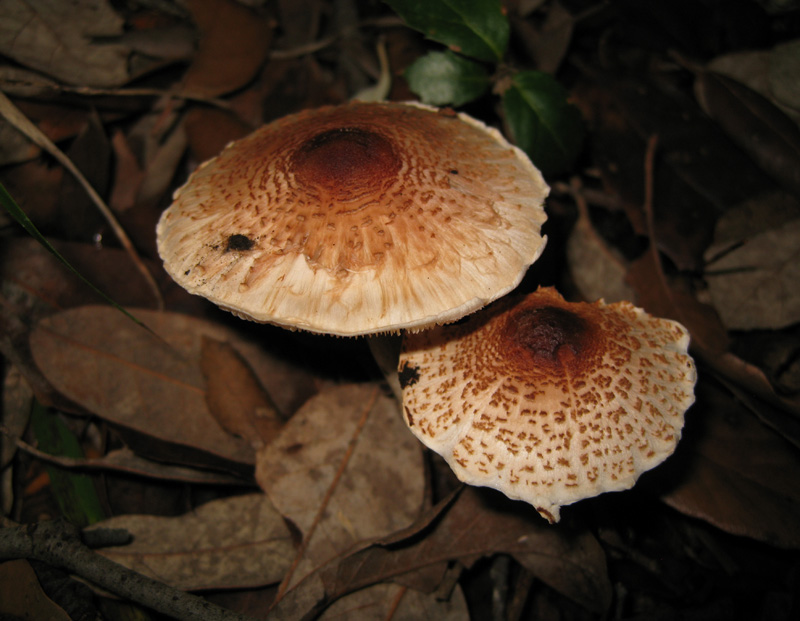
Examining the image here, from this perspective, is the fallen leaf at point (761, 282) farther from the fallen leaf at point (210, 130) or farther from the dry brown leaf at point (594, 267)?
the fallen leaf at point (210, 130)

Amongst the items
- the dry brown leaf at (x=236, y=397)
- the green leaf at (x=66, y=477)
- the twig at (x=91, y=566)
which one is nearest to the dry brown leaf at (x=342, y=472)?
the dry brown leaf at (x=236, y=397)

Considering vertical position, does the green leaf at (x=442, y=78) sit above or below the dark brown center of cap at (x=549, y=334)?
above

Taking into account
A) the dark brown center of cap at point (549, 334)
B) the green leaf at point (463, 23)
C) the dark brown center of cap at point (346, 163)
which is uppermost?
the green leaf at point (463, 23)

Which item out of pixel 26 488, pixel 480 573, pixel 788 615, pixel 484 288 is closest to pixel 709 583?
pixel 788 615

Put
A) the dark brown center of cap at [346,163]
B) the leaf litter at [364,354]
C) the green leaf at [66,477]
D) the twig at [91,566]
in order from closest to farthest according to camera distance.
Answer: the dark brown center of cap at [346,163], the twig at [91,566], the leaf litter at [364,354], the green leaf at [66,477]

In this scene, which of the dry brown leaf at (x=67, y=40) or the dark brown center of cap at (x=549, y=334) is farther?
the dry brown leaf at (x=67, y=40)

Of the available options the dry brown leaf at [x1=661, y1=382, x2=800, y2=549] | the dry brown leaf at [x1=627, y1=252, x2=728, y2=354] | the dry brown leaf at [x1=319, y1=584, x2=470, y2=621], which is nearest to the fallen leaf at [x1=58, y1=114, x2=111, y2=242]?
the dry brown leaf at [x1=319, y1=584, x2=470, y2=621]

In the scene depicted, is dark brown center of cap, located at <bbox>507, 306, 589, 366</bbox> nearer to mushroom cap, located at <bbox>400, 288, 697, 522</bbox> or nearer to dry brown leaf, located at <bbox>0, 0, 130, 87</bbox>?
mushroom cap, located at <bbox>400, 288, 697, 522</bbox>
